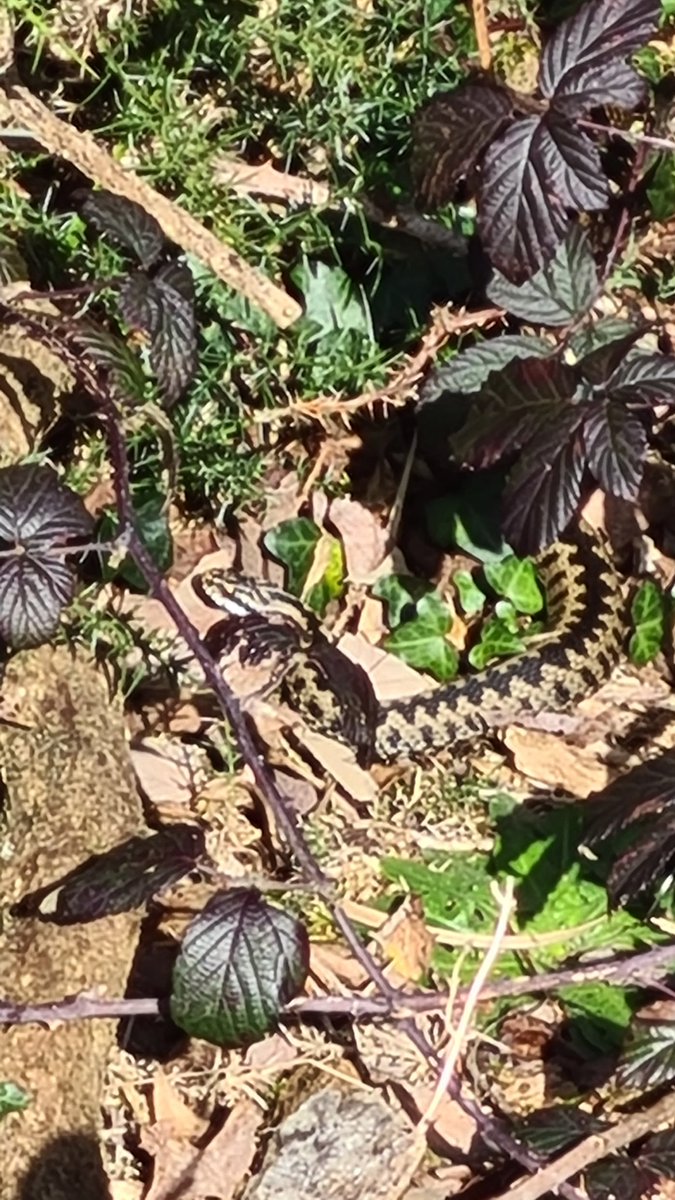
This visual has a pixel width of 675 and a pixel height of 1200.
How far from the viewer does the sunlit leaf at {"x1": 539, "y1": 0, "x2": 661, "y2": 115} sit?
10.4 feet

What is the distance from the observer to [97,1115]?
3092mm

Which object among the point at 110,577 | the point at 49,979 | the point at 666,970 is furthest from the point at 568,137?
the point at 49,979

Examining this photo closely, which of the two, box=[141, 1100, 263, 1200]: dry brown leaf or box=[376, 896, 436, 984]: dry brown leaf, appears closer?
box=[141, 1100, 263, 1200]: dry brown leaf

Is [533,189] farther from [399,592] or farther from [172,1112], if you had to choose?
[172,1112]

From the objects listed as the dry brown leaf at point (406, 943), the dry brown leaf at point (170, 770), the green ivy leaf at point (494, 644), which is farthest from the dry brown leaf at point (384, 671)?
the dry brown leaf at point (406, 943)

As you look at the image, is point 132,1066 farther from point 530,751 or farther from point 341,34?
point 341,34

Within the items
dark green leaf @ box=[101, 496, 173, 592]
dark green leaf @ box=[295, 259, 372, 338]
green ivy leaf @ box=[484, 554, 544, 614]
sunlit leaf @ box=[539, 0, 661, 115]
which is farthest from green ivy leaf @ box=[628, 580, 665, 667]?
sunlit leaf @ box=[539, 0, 661, 115]

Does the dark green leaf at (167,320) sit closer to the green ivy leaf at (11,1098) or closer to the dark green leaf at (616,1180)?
the green ivy leaf at (11,1098)

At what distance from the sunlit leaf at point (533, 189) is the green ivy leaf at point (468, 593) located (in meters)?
0.94

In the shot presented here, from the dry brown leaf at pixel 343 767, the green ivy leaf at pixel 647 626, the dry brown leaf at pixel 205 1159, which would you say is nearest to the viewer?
the dry brown leaf at pixel 205 1159

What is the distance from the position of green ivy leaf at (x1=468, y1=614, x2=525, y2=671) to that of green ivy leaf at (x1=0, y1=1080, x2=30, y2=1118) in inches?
56.9

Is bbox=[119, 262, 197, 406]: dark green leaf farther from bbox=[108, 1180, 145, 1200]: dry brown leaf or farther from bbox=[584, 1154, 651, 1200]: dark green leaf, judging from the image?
bbox=[584, 1154, 651, 1200]: dark green leaf

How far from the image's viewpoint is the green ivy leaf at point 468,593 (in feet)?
12.9

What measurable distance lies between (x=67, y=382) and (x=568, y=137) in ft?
3.70
